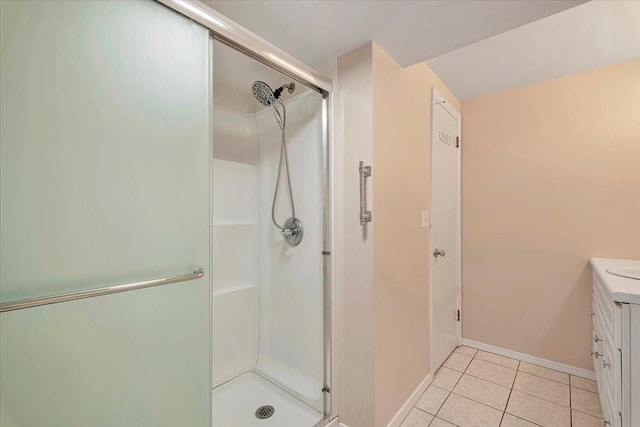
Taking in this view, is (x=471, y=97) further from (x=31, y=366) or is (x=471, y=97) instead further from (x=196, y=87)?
(x=31, y=366)

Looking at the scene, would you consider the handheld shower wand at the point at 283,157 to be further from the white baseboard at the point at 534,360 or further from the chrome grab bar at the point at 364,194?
the white baseboard at the point at 534,360

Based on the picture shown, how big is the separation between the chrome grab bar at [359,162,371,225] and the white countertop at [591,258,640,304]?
1122 millimetres

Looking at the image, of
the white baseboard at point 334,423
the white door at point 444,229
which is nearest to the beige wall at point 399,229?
the white door at point 444,229

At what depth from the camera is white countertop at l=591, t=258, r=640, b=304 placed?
3.75 ft

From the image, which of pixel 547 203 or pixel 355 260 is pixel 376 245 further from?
pixel 547 203

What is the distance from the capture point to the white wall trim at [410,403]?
1574mm

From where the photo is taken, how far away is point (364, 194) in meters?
1.44

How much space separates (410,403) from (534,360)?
128 cm

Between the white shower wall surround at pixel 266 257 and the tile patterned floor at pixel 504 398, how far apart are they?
0.81 meters

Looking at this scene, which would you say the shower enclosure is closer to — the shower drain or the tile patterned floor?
the shower drain

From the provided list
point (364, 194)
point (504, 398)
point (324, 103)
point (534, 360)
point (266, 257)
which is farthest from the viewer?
point (534, 360)

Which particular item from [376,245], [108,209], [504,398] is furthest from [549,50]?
[108,209]

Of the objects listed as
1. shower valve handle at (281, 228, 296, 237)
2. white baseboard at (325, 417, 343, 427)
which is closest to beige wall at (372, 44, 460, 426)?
white baseboard at (325, 417, 343, 427)

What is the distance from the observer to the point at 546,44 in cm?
172
